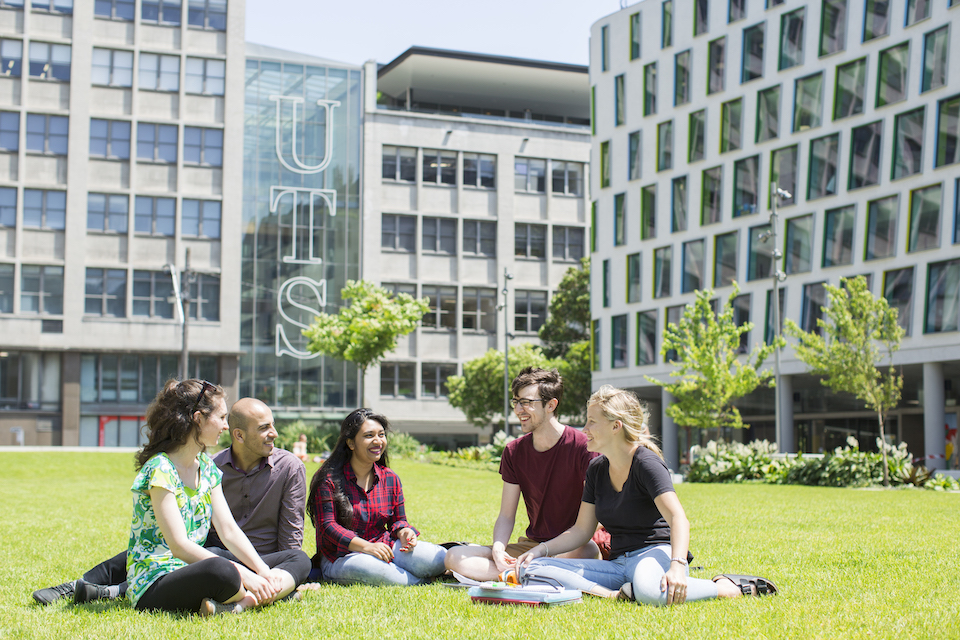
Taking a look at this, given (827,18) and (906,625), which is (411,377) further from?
(906,625)

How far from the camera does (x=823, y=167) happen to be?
39.6 meters

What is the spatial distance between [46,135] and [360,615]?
2037 inches

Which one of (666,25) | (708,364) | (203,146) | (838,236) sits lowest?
(708,364)

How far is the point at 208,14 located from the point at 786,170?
32.4 metres

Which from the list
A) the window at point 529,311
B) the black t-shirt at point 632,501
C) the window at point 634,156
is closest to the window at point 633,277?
the window at point 634,156

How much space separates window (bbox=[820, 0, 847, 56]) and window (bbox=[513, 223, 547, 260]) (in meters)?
24.6

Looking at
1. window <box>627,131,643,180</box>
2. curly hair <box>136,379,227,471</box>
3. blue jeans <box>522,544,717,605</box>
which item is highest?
window <box>627,131,643,180</box>

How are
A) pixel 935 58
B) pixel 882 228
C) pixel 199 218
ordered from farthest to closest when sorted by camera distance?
pixel 199 218 → pixel 882 228 → pixel 935 58

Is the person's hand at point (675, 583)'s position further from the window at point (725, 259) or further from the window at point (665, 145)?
the window at point (665, 145)

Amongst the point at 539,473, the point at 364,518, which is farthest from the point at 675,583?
the point at 364,518

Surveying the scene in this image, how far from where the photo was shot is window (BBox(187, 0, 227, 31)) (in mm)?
54000

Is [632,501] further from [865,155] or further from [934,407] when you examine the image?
[865,155]

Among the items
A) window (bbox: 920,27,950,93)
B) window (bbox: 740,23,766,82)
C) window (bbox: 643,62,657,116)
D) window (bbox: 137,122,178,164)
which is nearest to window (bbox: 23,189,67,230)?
window (bbox: 137,122,178,164)

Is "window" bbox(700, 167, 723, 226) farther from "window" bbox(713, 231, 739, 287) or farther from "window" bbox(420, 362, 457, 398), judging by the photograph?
"window" bbox(420, 362, 457, 398)
